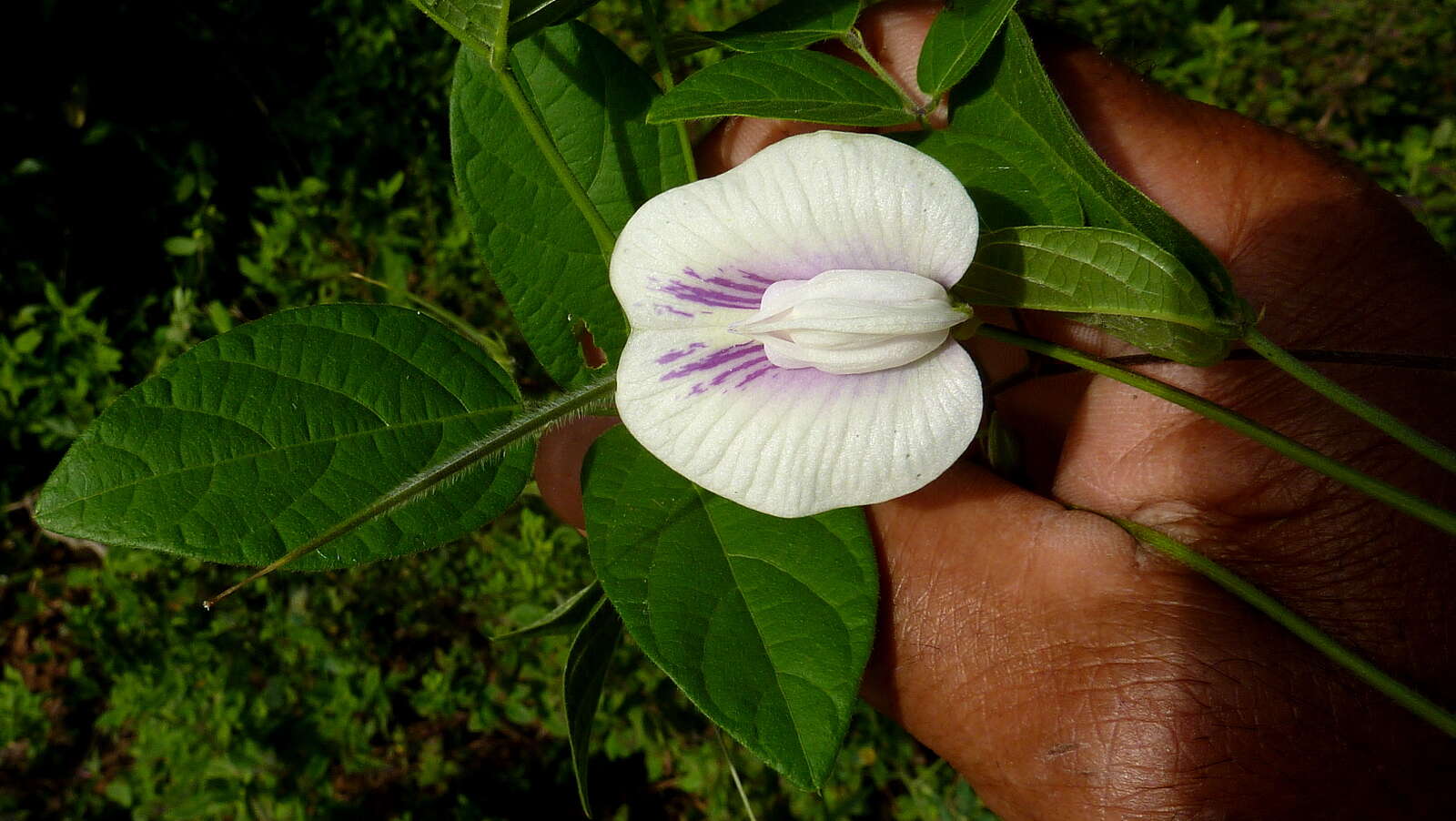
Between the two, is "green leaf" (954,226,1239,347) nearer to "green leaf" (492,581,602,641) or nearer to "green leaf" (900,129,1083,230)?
"green leaf" (900,129,1083,230)

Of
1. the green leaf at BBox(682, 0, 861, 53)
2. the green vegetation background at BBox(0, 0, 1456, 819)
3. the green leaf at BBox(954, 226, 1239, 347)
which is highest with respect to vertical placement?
the green leaf at BBox(682, 0, 861, 53)

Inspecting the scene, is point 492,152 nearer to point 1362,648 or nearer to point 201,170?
point 1362,648

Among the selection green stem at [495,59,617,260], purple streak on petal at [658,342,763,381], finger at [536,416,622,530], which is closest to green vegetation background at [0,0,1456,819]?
finger at [536,416,622,530]

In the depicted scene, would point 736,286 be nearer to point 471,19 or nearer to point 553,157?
point 553,157

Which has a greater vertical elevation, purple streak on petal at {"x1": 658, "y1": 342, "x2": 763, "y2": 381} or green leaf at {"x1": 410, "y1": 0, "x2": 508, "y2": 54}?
green leaf at {"x1": 410, "y1": 0, "x2": 508, "y2": 54}

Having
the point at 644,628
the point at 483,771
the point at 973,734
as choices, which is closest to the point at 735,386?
the point at 644,628

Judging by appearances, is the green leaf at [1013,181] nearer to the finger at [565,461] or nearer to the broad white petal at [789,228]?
the broad white petal at [789,228]

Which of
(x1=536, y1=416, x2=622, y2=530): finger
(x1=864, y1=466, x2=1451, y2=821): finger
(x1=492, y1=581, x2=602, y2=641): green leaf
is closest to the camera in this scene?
(x1=864, y1=466, x2=1451, y2=821): finger
